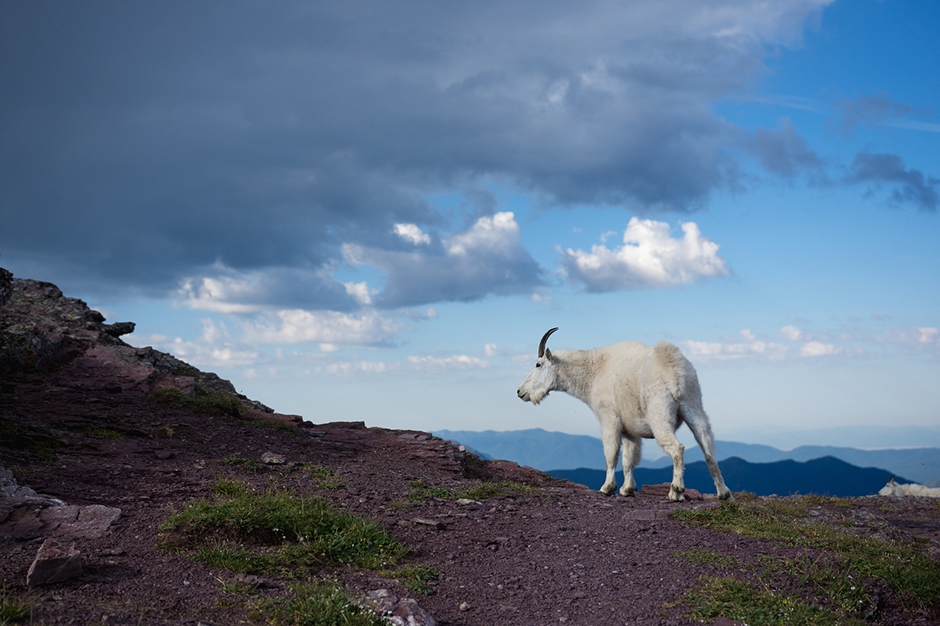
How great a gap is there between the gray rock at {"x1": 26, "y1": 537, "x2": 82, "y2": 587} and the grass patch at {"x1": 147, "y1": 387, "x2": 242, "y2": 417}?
35.3 feet

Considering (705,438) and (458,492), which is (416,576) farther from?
(705,438)

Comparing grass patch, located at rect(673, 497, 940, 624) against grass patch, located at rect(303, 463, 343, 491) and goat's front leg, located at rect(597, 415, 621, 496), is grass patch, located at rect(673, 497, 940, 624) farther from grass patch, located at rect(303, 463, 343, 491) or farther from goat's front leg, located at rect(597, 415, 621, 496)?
grass patch, located at rect(303, 463, 343, 491)

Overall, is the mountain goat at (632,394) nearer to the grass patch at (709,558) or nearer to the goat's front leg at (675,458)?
the goat's front leg at (675,458)

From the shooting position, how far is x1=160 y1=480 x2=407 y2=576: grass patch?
7309 millimetres

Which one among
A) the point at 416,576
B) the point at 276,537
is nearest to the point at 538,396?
the point at 276,537

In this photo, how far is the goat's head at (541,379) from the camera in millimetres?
15844

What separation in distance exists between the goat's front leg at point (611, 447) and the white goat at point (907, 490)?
1066 cm

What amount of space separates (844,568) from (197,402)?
1433 cm

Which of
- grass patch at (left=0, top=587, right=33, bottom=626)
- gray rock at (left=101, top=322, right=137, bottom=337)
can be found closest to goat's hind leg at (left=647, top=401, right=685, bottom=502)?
grass patch at (left=0, top=587, right=33, bottom=626)

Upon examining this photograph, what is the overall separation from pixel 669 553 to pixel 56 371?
16.5 m

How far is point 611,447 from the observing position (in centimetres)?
1388

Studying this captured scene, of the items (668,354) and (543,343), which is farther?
(543,343)

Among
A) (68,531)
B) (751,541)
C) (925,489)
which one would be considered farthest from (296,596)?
(925,489)

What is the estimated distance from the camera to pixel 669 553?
8.39 meters
